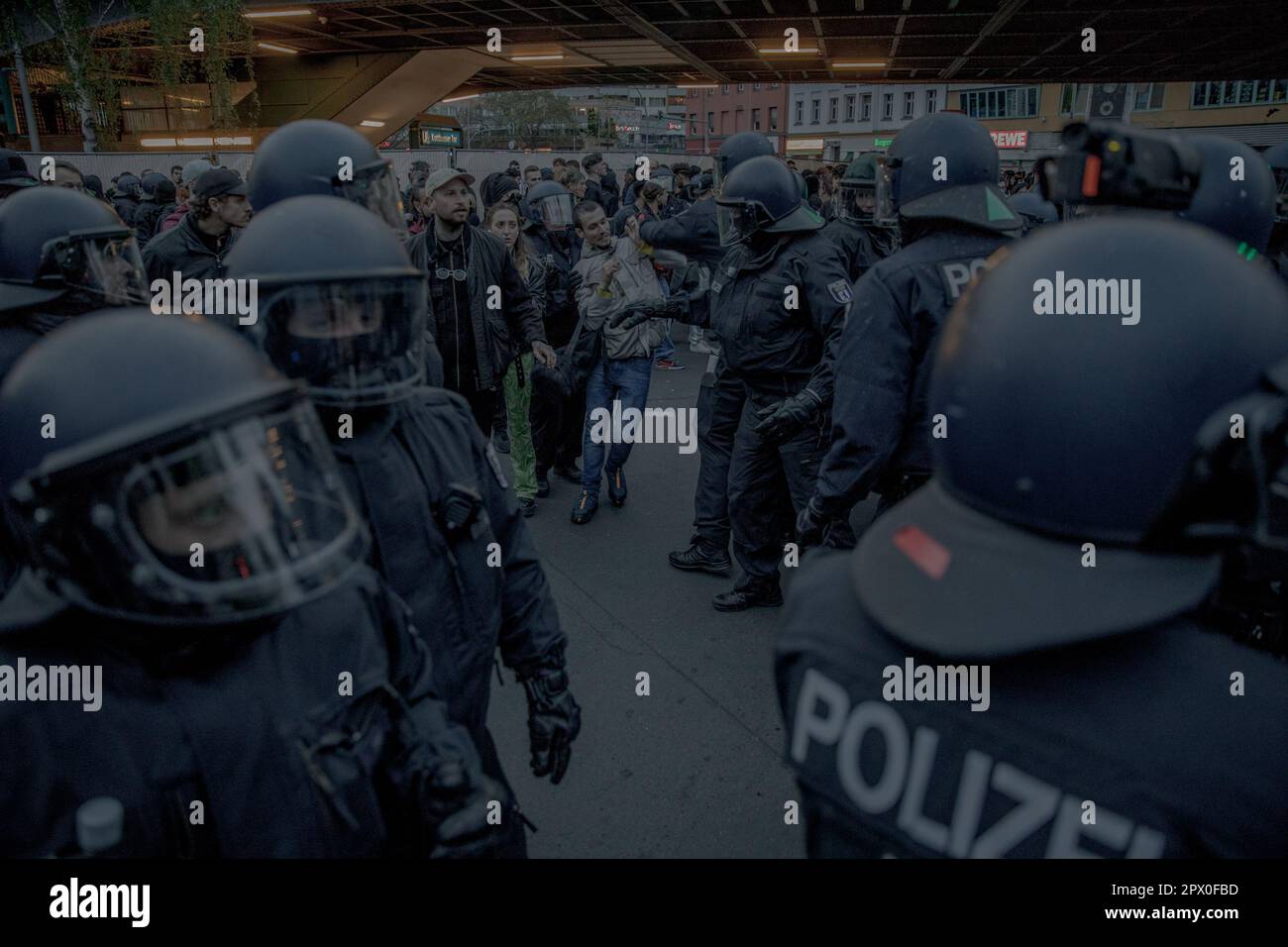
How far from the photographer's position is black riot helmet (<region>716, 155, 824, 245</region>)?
152 inches

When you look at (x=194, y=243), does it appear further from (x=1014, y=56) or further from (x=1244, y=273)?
(x=1014, y=56)

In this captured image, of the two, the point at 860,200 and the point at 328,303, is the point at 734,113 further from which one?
the point at 328,303

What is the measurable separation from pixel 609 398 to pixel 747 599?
75.3 inches

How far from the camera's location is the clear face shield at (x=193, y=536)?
115 centimetres

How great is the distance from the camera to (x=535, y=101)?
54719 mm

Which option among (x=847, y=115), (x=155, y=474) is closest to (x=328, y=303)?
(x=155, y=474)

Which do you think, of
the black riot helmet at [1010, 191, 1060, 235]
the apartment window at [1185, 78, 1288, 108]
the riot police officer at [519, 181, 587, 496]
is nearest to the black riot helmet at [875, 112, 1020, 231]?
the riot police officer at [519, 181, 587, 496]

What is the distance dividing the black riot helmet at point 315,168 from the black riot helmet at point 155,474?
6.02 feet

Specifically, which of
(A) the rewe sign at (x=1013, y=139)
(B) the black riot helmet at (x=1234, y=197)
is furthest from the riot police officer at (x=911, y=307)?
(A) the rewe sign at (x=1013, y=139)

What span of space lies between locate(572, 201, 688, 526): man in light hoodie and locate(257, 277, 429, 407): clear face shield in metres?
3.43

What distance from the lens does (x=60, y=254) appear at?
271 cm

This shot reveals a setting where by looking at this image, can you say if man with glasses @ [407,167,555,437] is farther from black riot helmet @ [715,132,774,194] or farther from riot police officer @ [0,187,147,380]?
riot police officer @ [0,187,147,380]

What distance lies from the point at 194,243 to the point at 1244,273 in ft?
17.2

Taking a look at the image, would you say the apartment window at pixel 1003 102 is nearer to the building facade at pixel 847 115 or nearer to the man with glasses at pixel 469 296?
the building facade at pixel 847 115
